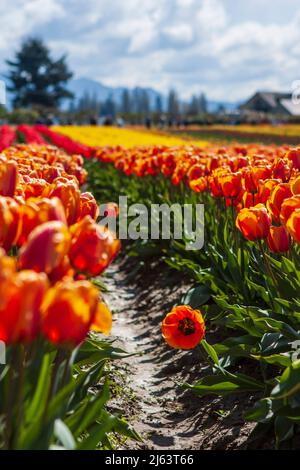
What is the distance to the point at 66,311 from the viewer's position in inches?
71.4

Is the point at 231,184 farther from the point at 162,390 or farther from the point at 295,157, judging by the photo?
the point at 162,390

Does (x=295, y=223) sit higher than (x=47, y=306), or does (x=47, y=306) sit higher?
(x=295, y=223)

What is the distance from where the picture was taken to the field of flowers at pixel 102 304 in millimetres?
1876

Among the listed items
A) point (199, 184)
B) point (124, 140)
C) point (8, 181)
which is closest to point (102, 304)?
point (8, 181)

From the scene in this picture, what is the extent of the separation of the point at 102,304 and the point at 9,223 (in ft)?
1.42

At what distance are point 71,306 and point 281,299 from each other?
2.13 metres

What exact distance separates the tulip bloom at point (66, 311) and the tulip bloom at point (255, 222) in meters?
1.80

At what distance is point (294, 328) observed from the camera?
388cm

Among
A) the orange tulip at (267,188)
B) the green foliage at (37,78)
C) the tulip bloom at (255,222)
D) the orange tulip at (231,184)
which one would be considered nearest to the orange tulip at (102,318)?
the tulip bloom at (255,222)

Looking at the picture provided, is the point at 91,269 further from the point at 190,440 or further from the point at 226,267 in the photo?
the point at 226,267

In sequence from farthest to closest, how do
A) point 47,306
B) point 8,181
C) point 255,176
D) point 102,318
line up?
point 255,176 → point 8,181 → point 102,318 → point 47,306

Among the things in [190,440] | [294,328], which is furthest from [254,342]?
[190,440]

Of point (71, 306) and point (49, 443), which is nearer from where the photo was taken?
point (71, 306)

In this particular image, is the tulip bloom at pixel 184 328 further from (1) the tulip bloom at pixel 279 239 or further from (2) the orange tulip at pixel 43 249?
(2) the orange tulip at pixel 43 249
